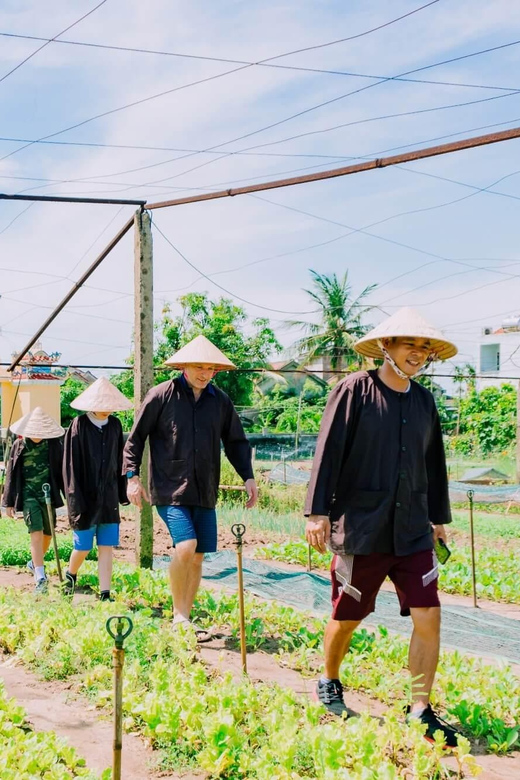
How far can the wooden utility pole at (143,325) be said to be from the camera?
25.2 ft

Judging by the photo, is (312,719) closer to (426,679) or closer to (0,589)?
(426,679)

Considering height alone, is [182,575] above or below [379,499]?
below

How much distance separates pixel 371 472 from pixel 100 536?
3.17 m

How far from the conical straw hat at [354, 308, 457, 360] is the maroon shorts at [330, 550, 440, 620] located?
3.24 feet

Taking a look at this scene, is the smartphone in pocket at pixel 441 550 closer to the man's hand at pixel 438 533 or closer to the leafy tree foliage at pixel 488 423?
the man's hand at pixel 438 533

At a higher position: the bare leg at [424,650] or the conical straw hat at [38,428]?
the conical straw hat at [38,428]

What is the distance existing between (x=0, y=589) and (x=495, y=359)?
44534 mm

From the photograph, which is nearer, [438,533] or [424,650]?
[424,650]

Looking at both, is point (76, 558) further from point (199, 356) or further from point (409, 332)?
point (409, 332)

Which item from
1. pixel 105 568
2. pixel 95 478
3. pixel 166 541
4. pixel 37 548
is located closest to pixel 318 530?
pixel 105 568

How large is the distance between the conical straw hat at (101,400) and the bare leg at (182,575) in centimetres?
160

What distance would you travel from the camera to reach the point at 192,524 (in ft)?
17.4

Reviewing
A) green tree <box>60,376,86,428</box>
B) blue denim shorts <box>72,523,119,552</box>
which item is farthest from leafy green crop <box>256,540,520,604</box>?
green tree <box>60,376,86,428</box>

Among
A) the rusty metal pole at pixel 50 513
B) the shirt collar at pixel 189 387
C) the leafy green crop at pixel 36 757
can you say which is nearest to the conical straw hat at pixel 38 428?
the rusty metal pole at pixel 50 513
